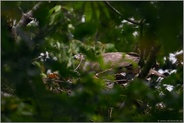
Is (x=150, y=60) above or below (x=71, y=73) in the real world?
above

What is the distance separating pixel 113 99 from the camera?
51.6 inches

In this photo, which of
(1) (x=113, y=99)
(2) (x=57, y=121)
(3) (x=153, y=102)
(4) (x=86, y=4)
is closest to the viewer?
(2) (x=57, y=121)

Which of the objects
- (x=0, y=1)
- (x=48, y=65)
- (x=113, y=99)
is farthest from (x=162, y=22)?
(x=0, y=1)

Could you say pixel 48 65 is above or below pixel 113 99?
above

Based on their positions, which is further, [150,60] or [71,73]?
[150,60]

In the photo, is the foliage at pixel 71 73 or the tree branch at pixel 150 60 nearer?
the foliage at pixel 71 73

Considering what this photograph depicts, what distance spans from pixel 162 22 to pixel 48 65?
40cm

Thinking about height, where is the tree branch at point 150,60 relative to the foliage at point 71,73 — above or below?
above

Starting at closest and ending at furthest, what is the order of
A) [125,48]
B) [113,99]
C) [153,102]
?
[113,99] < [153,102] < [125,48]

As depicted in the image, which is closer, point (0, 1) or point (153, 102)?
point (0, 1)

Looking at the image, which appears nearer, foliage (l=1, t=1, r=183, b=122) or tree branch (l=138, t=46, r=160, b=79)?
foliage (l=1, t=1, r=183, b=122)

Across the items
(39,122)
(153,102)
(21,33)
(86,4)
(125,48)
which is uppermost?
(125,48)

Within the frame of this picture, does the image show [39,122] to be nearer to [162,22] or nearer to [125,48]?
[162,22]

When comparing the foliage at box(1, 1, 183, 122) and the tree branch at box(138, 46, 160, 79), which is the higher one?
the tree branch at box(138, 46, 160, 79)
